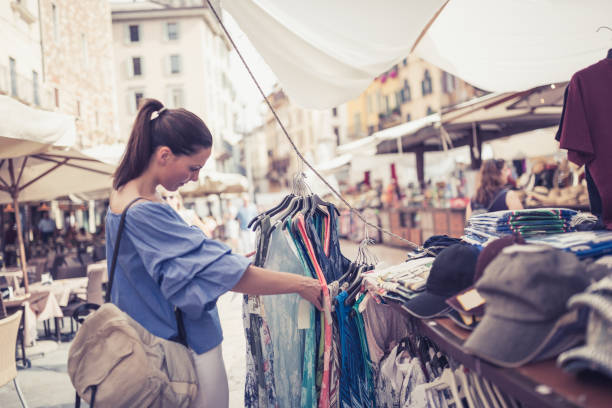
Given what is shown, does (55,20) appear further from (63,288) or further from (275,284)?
(275,284)

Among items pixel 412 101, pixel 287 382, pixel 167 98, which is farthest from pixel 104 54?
pixel 287 382

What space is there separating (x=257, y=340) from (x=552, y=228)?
1475 millimetres

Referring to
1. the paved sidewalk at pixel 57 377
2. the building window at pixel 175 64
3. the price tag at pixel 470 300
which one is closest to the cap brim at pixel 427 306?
the price tag at pixel 470 300

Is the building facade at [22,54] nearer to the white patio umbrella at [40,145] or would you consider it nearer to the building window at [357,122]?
the white patio umbrella at [40,145]

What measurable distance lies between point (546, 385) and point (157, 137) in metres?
1.51

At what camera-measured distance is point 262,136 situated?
Answer: 240 feet

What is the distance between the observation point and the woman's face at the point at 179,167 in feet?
6.00

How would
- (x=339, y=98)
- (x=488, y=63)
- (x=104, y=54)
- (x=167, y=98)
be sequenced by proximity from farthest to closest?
(x=167, y=98)
(x=104, y=54)
(x=488, y=63)
(x=339, y=98)

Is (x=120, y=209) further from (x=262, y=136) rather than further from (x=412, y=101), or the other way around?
(x=262, y=136)

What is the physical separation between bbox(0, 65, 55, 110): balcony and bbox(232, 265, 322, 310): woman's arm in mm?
13330

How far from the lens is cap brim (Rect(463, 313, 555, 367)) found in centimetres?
107

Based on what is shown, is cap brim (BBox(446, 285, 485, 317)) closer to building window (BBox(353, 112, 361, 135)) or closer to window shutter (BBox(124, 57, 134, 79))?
building window (BBox(353, 112, 361, 135))

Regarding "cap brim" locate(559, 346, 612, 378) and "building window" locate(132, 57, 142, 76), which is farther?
"building window" locate(132, 57, 142, 76)

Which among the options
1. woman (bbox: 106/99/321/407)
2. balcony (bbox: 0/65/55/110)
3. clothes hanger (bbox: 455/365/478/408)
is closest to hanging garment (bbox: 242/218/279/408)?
woman (bbox: 106/99/321/407)
